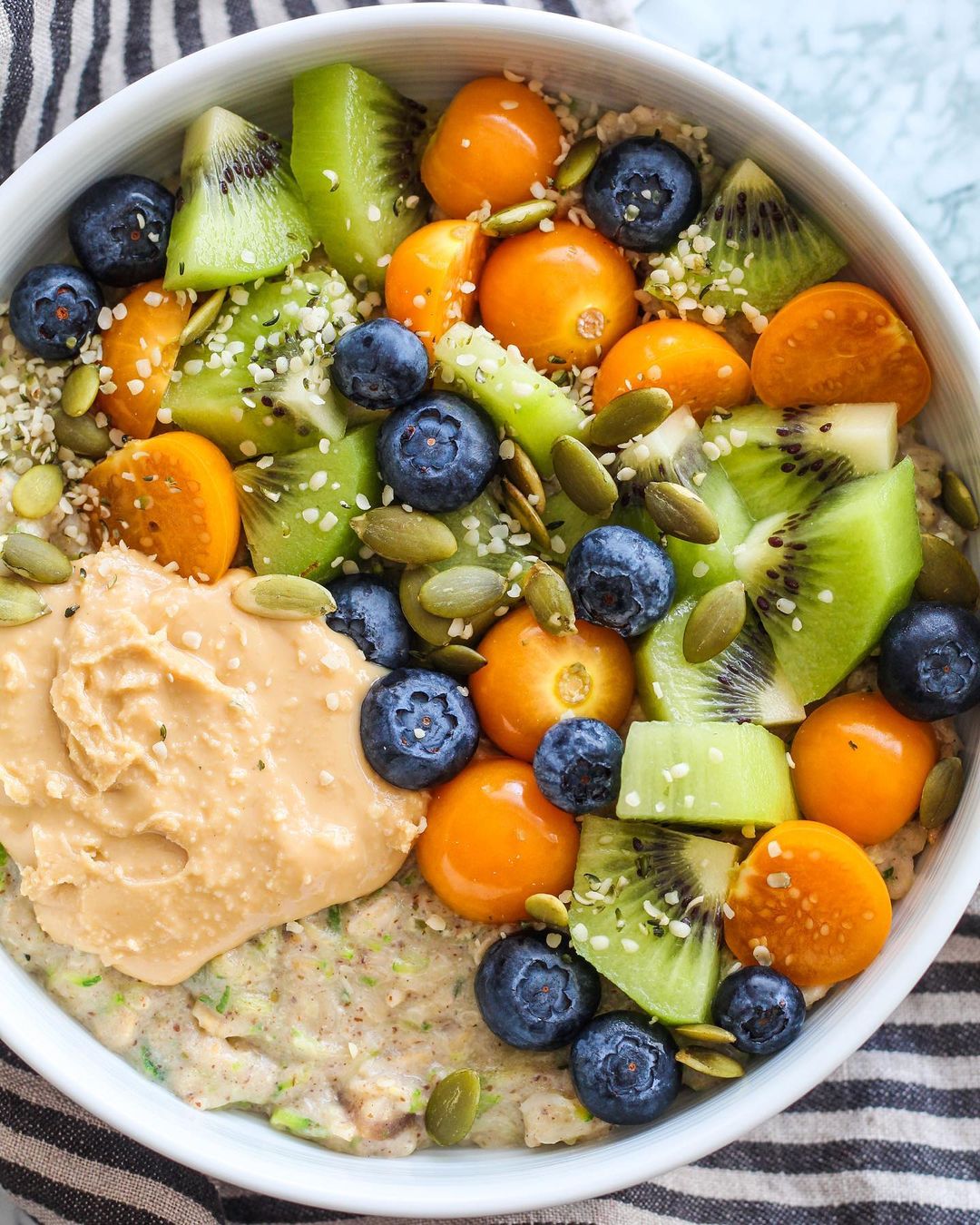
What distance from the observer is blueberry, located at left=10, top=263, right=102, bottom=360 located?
1984 mm

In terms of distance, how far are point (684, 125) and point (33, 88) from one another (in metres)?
1.17

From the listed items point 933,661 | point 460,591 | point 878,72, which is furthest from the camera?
point 878,72

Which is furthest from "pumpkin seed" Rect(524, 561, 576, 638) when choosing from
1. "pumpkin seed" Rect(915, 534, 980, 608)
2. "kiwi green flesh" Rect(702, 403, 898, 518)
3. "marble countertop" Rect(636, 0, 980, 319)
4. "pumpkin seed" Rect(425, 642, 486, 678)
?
"marble countertop" Rect(636, 0, 980, 319)

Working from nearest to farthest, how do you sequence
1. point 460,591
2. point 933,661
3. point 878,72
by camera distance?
1. point 933,661
2. point 460,591
3. point 878,72

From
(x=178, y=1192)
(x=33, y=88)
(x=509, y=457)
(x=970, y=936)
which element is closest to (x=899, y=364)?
(x=509, y=457)

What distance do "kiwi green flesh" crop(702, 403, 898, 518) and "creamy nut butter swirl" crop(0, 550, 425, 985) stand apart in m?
0.71

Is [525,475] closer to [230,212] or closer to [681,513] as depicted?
[681,513]

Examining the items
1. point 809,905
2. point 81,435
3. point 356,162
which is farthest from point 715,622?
point 81,435

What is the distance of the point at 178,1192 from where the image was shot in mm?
2264

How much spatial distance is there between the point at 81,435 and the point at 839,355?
1252 mm

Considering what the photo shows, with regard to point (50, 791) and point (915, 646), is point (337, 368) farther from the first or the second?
point (915, 646)

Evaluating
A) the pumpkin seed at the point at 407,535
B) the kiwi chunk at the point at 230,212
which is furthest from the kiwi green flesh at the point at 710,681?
the kiwi chunk at the point at 230,212

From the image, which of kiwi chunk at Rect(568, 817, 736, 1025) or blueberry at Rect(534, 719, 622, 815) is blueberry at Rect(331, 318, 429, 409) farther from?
kiwi chunk at Rect(568, 817, 736, 1025)

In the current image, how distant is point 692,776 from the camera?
1.86 m
